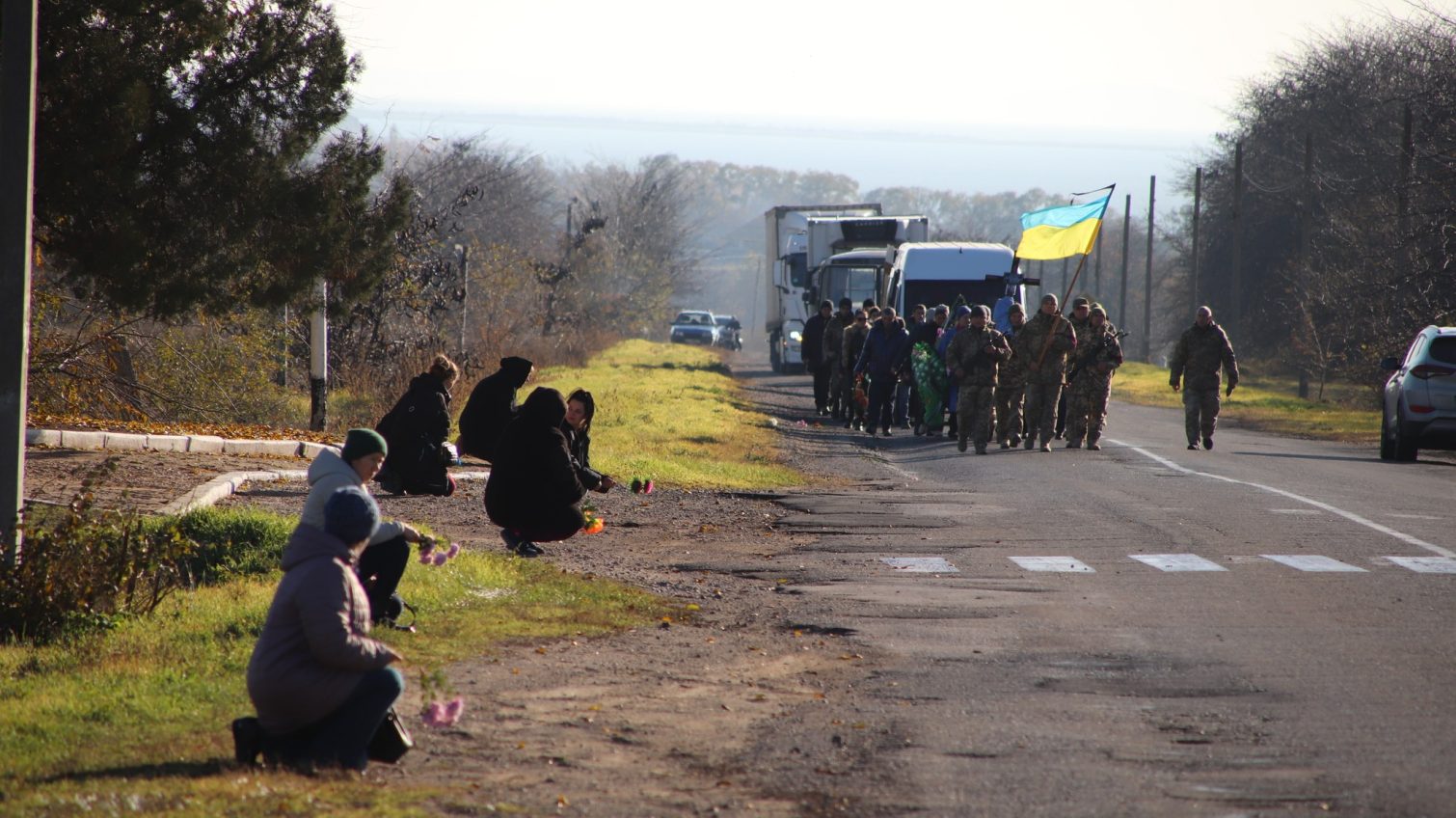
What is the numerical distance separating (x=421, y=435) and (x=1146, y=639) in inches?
284

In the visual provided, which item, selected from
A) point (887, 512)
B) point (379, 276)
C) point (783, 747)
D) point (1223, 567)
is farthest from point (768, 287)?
point (783, 747)

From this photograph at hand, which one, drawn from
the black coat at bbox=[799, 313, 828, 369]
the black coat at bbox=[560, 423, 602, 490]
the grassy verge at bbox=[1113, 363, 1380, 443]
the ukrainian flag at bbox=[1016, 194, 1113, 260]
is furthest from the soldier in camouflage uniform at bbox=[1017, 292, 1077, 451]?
the black coat at bbox=[560, 423, 602, 490]

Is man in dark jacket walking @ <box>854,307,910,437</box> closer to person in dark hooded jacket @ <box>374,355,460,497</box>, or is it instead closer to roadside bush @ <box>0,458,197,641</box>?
person in dark hooded jacket @ <box>374,355,460,497</box>

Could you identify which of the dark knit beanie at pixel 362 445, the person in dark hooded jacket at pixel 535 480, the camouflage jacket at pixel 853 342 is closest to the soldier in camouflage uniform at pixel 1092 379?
the camouflage jacket at pixel 853 342

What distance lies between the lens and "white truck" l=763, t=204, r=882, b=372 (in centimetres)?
4350

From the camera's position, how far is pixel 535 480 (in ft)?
36.6

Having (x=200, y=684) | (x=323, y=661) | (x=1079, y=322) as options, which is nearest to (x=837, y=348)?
(x=1079, y=322)

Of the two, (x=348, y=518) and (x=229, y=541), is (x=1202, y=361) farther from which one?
(x=348, y=518)

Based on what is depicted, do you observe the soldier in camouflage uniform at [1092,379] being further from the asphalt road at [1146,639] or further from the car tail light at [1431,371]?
the car tail light at [1431,371]

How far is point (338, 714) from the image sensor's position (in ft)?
18.7

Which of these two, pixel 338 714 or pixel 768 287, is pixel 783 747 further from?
pixel 768 287

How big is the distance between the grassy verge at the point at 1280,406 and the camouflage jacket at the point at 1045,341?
971 centimetres

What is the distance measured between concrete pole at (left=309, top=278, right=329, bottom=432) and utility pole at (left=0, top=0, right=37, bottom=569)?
11.0 m

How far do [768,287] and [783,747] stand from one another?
44.2 m
